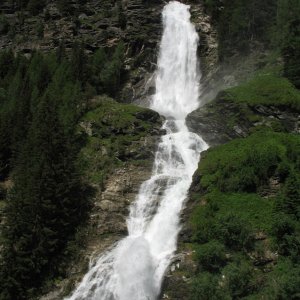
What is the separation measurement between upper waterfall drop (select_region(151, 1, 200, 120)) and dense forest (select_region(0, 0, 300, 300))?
876 cm

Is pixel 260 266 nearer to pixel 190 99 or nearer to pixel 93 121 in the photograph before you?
pixel 93 121

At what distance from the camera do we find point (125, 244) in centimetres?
3938

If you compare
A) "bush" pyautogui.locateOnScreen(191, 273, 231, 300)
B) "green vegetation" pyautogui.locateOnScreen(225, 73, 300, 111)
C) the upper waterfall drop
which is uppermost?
"bush" pyautogui.locateOnScreen(191, 273, 231, 300)

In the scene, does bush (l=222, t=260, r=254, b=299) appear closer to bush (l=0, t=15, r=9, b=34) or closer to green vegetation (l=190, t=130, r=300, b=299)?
green vegetation (l=190, t=130, r=300, b=299)

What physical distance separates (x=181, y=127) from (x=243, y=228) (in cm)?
2496

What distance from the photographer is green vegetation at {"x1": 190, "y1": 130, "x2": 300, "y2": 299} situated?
3091 cm

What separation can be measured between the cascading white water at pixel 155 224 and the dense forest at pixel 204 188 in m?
2.48

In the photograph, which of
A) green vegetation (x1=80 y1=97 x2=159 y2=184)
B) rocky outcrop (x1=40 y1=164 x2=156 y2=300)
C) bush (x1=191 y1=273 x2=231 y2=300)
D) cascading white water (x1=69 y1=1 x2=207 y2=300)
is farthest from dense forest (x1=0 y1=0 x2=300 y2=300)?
cascading white water (x1=69 y1=1 x2=207 y2=300)

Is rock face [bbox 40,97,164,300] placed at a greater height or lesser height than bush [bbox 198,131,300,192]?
lesser

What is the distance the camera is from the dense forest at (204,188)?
32.9 meters

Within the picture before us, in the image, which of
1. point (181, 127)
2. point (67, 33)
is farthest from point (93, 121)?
point (67, 33)

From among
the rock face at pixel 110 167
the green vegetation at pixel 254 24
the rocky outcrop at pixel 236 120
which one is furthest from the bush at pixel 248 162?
the green vegetation at pixel 254 24

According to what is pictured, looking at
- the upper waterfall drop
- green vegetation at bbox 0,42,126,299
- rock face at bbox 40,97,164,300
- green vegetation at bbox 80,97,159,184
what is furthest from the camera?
the upper waterfall drop

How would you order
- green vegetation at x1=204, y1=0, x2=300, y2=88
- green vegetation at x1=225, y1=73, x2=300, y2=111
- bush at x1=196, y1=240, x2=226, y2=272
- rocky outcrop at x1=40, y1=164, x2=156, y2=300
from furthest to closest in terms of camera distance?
green vegetation at x1=204, y1=0, x2=300, y2=88 → green vegetation at x1=225, y1=73, x2=300, y2=111 → rocky outcrop at x1=40, y1=164, x2=156, y2=300 → bush at x1=196, y1=240, x2=226, y2=272
